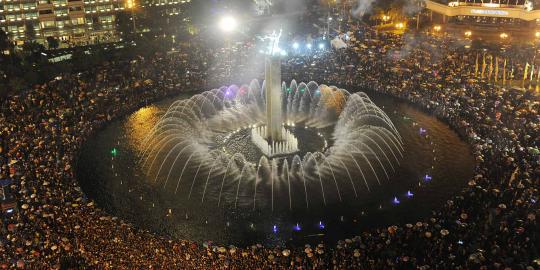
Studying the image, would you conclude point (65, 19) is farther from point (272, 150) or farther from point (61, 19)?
point (272, 150)

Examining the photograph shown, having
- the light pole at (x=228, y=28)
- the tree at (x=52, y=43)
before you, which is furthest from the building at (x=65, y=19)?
the light pole at (x=228, y=28)

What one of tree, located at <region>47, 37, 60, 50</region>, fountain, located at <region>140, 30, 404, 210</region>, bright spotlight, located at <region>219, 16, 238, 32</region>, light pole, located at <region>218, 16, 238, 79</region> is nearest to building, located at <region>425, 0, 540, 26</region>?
bright spotlight, located at <region>219, 16, 238, 32</region>

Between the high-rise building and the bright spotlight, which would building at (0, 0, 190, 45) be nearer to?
the high-rise building

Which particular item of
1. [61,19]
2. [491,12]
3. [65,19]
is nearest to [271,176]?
[491,12]

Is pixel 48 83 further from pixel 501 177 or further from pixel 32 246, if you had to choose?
pixel 501 177

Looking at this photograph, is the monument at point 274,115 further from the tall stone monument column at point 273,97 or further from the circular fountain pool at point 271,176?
the circular fountain pool at point 271,176

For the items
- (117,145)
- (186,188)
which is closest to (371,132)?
(186,188)

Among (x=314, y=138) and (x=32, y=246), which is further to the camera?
(x=314, y=138)
